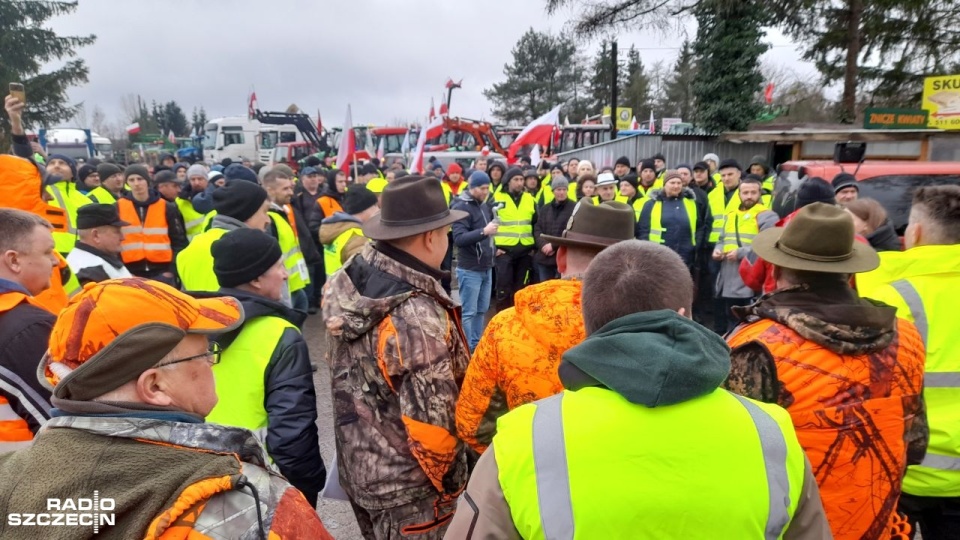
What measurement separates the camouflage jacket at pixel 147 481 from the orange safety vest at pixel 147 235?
19.7 feet

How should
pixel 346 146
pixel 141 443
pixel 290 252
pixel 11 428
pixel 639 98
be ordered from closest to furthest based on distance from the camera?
1. pixel 141 443
2. pixel 11 428
3. pixel 290 252
4. pixel 346 146
5. pixel 639 98

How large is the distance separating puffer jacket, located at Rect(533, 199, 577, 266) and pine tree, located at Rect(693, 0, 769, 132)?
1304cm

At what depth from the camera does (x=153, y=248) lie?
6582 mm

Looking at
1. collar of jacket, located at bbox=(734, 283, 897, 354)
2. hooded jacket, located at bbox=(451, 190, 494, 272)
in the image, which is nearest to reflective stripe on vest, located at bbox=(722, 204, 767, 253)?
hooded jacket, located at bbox=(451, 190, 494, 272)

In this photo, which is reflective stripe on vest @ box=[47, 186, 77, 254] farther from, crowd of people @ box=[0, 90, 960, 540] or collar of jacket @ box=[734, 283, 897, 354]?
collar of jacket @ box=[734, 283, 897, 354]

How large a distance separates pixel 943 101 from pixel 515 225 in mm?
14962

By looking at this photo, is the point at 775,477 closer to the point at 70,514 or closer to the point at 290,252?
the point at 70,514

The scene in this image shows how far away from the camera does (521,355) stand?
202cm

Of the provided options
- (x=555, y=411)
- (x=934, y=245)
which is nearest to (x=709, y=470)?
(x=555, y=411)

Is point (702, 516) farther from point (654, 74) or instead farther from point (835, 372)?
point (654, 74)

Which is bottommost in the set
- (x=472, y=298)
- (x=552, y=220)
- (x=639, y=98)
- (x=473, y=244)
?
(x=472, y=298)

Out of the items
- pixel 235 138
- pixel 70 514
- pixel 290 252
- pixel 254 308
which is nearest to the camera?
pixel 70 514

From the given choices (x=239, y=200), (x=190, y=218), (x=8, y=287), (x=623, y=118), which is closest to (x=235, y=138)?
(x=623, y=118)

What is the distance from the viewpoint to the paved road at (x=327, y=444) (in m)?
3.58
